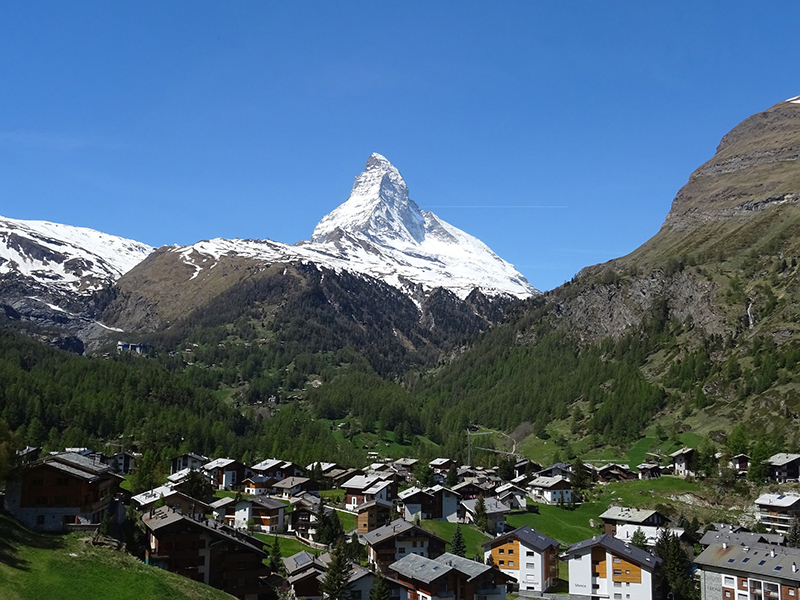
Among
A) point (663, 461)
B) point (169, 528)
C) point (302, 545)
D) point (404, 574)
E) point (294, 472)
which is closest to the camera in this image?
point (169, 528)

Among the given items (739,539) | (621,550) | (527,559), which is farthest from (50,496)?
(739,539)

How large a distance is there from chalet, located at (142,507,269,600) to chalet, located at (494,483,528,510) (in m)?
83.6

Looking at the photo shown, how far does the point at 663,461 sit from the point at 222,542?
485 ft

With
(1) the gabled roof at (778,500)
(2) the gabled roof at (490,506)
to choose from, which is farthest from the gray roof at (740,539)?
(2) the gabled roof at (490,506)

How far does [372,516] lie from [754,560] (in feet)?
181

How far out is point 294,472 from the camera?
172 meters

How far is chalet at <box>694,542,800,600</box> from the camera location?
91000 mm

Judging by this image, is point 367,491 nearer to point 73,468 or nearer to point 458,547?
point 458,547

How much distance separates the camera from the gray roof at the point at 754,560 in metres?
91.9

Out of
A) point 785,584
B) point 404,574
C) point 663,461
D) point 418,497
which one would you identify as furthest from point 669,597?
point 663,461

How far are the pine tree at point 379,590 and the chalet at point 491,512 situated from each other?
179 feet

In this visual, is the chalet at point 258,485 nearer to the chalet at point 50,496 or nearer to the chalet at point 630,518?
the chalet at point 630,518

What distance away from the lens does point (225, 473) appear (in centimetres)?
16375

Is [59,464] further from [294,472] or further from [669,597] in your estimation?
[294,472]
